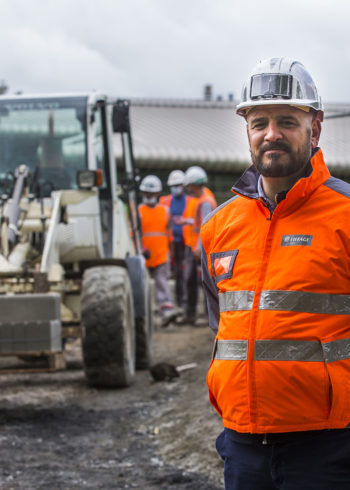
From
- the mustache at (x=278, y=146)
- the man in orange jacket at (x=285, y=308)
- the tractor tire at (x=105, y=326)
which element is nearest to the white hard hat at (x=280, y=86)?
the man in orange jacket at (x=285, y=308)

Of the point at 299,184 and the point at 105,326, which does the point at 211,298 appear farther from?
the point at 105,326

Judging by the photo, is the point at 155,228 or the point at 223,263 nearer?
the point at 223,263

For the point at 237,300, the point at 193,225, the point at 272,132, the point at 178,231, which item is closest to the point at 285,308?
Result: the point at 237,300

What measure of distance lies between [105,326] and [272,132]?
17.5 ft

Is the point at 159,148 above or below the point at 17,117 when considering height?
below

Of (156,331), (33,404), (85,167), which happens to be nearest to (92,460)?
(33,404)

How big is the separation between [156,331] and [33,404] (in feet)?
18.7

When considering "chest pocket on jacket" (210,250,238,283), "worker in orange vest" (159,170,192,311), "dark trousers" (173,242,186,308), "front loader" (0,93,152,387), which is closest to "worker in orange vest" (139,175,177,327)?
"worker in orange vest" (159,170,192,311)

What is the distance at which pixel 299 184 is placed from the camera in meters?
2.85

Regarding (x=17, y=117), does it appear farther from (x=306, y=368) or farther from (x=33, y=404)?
(x=306, y=368)

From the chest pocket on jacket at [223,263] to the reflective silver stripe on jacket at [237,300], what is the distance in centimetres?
6

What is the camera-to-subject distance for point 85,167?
9.21 meters

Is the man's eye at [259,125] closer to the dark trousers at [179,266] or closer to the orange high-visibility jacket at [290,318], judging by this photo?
the orange high-visibility jacket at [290,318]

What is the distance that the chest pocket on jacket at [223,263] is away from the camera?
9.75 feet
